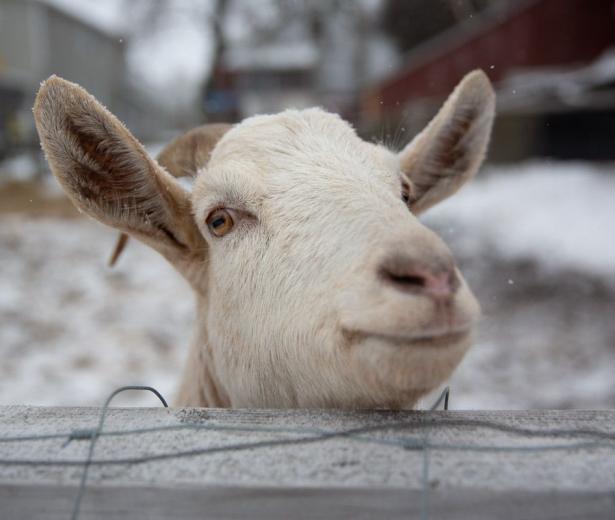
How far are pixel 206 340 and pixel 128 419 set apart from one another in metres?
1.28

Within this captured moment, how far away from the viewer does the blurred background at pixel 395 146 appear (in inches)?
225

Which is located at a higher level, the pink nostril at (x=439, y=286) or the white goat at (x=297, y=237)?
the pink nostril at (x=439, y=286)

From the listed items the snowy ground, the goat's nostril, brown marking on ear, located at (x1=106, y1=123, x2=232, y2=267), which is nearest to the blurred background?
the snowy ground

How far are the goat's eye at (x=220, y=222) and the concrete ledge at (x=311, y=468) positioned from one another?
962 millimetres

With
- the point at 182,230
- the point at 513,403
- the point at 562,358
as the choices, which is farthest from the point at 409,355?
the point at 562,358

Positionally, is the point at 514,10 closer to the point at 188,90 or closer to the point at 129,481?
the point at 188,90

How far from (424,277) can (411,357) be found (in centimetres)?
19

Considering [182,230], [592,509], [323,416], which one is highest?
[592,509]

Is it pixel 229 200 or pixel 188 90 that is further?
pixel 188 90

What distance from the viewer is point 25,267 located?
370 inches

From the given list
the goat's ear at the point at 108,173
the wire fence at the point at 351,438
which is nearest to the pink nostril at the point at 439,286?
the wire fence at the point at 351,438

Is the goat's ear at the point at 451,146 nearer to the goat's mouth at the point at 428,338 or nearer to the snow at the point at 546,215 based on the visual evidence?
the goat's mouth at the point at 428,338

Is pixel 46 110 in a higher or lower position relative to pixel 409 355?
higher

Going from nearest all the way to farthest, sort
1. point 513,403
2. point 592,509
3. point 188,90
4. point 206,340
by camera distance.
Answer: point 592,509 → point 206,340 → point 513,403 → point 188,90
